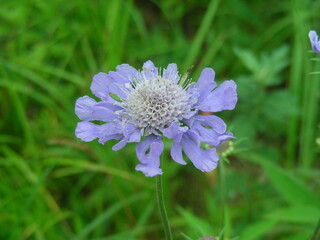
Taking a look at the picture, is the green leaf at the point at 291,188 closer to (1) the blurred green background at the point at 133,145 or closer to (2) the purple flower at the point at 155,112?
(1) the blurred green background at the point at 133,145

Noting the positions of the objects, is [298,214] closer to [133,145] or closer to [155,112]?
[155,112]

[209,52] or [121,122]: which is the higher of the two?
[209,52]

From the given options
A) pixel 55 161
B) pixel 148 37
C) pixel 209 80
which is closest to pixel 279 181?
pixel 209 80

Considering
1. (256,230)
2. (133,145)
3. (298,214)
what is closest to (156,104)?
(256,230)

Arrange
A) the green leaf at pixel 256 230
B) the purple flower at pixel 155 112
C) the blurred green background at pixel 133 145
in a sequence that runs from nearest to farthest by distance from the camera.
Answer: the purple flower at pixel 155 112
the green leaf at pixel 256 230
the blurred green background at pixel 133 145

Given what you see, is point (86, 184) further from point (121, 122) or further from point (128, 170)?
point (121, 122)

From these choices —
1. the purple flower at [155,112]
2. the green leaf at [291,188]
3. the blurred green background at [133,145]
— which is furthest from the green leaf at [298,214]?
the purple flower at [155,112]
